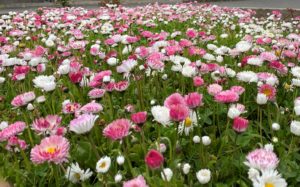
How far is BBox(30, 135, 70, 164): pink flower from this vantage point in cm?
135

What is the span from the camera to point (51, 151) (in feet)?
4.61

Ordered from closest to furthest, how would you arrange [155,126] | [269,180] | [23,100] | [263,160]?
[269,180], [263,160], [23,100], [155,126]

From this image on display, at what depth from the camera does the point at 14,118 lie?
2.42m

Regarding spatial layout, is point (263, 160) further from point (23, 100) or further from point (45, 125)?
point (23, 100)

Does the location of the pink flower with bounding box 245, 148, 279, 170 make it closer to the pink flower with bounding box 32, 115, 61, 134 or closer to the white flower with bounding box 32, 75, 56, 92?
the pink flower with bounding box 32, 115, 61, 134

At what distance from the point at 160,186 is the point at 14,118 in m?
1.27

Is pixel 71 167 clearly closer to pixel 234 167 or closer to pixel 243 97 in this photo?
pixel 234 167

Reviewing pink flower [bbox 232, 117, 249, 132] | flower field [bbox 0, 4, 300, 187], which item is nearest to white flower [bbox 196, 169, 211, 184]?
flower field [bbox 0, 4, 300, 187]

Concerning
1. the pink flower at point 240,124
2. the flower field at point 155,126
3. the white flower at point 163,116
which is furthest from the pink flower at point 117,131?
the pink flower at point 240,124

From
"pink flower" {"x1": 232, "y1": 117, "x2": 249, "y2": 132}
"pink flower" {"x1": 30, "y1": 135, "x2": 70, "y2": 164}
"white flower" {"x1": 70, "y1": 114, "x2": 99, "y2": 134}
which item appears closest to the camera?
"pink flower" {"x1": 30, "y1": 135, "x2": 70, "y2": 164}

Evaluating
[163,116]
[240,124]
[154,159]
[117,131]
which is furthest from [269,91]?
[154,159]

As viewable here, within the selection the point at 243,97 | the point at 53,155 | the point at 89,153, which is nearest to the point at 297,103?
the point at 243,97

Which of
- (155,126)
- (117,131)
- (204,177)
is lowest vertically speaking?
(155,126)

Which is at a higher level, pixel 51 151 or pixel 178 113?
pixel 178 113
